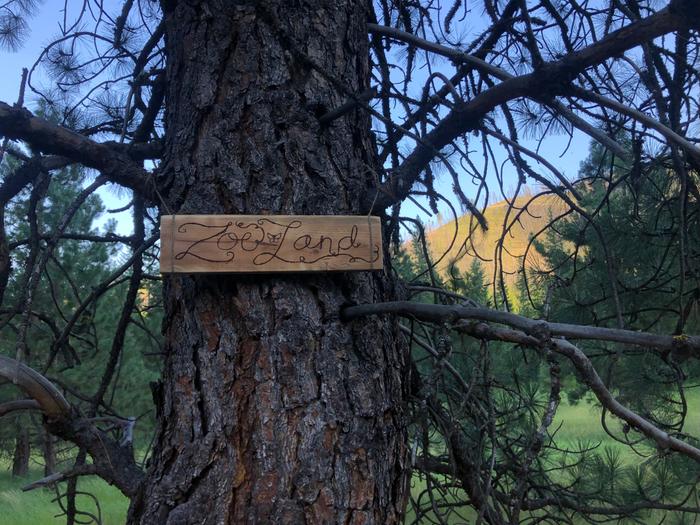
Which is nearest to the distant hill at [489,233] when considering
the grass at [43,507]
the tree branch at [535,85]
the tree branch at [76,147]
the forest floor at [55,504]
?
the tree branch at [535,85]

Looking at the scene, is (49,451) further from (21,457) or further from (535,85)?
(21,457)

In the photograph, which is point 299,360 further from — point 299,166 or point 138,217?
point 138,217

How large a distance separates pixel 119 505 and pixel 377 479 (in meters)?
2.43

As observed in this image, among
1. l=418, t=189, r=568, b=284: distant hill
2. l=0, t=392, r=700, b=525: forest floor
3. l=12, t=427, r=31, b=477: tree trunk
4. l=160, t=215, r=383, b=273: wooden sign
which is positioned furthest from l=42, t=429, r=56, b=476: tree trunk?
l=12, t=427, r=31, b=477: tree trunk

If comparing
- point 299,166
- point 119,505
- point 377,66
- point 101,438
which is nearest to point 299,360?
point 299,166

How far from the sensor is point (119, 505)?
9.05 feet

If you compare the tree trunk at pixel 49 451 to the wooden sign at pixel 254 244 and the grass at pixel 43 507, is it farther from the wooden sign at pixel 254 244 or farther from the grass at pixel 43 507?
the wooden sign at pixel 254 244

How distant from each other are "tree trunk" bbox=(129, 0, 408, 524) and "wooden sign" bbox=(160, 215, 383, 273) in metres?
0.03

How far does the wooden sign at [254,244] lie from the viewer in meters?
0.75

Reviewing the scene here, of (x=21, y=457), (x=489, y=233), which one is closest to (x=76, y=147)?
(x=489, y=233)

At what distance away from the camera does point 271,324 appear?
0.75 metres

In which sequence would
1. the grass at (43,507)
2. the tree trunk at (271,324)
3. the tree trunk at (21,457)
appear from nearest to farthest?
the tree trunk at (271,324) < the grass at (43,507) < the tree trunk at (21,457)

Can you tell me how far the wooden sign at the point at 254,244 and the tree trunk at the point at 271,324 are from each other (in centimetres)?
3

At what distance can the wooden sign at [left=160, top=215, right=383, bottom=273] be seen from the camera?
746 millimetres
